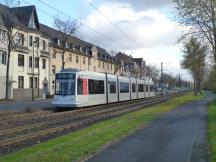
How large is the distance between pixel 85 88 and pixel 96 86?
11.7ft

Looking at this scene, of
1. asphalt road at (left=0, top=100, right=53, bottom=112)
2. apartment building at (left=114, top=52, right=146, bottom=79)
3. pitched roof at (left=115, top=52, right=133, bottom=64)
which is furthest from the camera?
pitched roof at (left=115, top=52, right=133, bottom=64)

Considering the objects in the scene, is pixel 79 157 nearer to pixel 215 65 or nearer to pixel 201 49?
pixel 215 65

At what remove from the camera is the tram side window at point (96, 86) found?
1534 inches

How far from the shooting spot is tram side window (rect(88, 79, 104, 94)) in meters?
39.0

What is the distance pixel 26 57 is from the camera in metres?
71.1

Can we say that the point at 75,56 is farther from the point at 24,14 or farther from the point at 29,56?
the point at 29,56

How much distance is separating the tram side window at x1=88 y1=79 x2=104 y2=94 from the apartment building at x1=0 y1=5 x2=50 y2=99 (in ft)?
79.4

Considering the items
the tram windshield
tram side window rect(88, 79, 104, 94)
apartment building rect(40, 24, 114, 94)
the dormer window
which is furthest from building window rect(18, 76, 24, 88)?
the tram windshield

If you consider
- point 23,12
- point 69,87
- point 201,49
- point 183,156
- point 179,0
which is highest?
point 23,12

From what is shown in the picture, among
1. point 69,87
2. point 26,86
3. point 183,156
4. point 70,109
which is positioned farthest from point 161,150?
point 26,86

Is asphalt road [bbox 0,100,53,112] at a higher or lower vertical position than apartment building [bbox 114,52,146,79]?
lower

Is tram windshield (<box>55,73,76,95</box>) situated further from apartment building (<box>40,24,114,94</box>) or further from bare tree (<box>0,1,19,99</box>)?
apartment building (<box>40,24,114,94</box>)

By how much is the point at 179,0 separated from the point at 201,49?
6.06 metres

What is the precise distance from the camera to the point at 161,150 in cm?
1294
